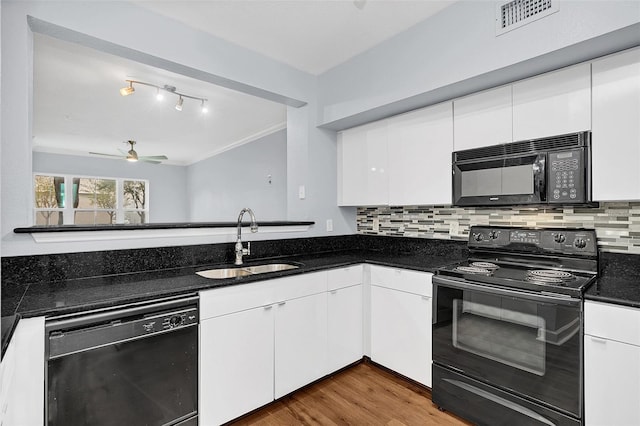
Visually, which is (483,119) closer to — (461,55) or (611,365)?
(461,55)

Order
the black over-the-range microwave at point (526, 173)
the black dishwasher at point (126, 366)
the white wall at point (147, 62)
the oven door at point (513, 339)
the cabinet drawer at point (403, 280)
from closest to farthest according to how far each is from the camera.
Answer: the black dishwasher at point (126, 366) < the oven door at point (513, 339) < the white wall at point (147, 62) < the black over-the-range microwave at point (526, 173) < the cabinet drawer at point (403, 280)

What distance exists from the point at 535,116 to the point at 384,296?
1.51 meters

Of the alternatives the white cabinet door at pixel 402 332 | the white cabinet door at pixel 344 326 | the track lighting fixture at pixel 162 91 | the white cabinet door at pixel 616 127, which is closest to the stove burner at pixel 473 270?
the white cabinet door at pixel 402 332

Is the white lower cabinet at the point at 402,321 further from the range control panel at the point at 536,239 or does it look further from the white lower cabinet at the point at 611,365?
the white lower cabinet at the point at 611,365

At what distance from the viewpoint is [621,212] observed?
1.88 m

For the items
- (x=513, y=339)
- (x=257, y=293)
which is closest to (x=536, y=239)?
(x=513, y=339)

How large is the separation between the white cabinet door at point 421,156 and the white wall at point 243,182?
2.15 metres

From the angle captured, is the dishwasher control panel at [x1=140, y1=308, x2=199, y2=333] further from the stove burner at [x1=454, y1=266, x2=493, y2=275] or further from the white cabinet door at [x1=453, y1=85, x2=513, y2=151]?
the white cabinet door at [x1=453, y1=85, x2=513, y2=151]

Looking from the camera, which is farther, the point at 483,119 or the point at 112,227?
the point at 483,119

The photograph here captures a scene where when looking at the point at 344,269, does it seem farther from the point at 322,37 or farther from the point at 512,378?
the point at 322,37

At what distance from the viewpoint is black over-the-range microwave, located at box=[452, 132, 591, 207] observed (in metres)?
A: 1.79

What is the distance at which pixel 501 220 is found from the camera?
2389 millimetres

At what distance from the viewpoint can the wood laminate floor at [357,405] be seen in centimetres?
196

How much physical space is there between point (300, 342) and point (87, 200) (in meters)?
6.82
